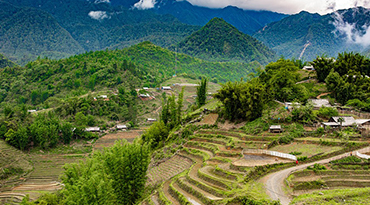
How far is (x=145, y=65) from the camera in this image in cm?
10819

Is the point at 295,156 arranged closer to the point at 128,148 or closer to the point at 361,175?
the point at 361,175

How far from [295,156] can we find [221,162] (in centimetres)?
591

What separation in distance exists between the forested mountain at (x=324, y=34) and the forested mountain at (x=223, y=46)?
15058mm

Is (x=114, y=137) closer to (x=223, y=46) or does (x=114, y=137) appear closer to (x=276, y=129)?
(x=276, y=129)

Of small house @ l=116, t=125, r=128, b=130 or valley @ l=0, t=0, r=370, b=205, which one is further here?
small house @ l=116, t=125, r=128, b=130

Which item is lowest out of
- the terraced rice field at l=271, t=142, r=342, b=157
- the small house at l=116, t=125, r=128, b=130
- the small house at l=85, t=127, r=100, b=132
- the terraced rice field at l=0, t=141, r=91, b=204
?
the terraced rice field at l=0, t=141, r=91, b=204

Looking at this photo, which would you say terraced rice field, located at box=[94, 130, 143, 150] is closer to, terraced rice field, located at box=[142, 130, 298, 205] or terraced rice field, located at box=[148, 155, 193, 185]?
terraced rice field, located at box=[148, 155, 193, 185]

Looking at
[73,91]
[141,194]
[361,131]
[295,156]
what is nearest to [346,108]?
[361,131]

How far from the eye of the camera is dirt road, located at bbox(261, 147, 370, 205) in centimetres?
1919

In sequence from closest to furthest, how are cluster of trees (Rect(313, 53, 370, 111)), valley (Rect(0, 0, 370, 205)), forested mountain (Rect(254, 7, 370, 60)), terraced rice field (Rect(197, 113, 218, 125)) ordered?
valley (Rect(0, 0, 370, 205))
cluster of trees (Rect(313, 53, 370, 111))
terraced rice field (Rect(197, 113, 218, 125))
forested mountain (Rect(254, 7, 370, 60))

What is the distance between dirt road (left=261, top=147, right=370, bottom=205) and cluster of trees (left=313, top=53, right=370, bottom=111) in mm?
14517

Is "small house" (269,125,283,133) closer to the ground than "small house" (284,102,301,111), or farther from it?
closer to the ground

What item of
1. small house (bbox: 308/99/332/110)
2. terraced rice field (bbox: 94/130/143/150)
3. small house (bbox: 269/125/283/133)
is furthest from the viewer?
terraced rice field (bbox: 94/130/143/150)

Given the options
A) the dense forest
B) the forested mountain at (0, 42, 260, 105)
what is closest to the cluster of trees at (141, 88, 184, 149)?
the dense forest
